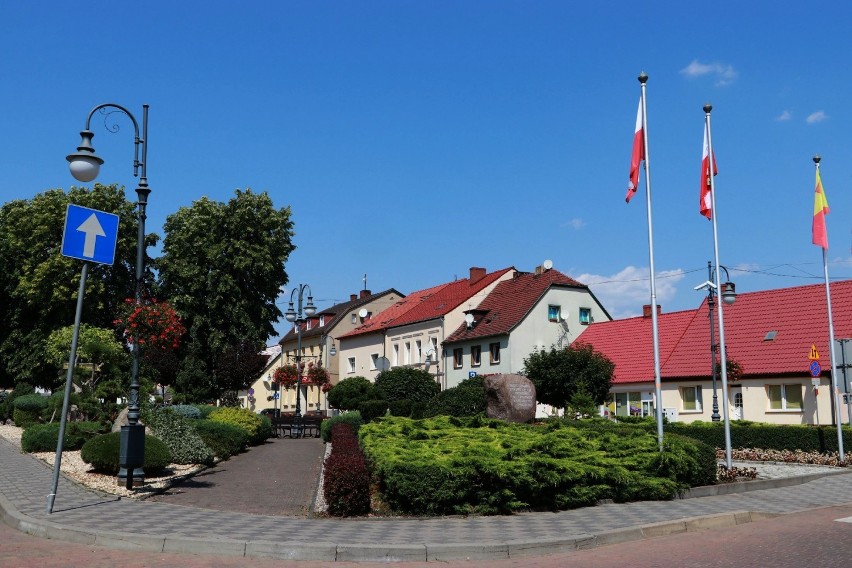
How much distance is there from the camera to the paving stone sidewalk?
9227 mm

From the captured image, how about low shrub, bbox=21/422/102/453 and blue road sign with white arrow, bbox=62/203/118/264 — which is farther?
low shrub, bbox=21/422/102/453

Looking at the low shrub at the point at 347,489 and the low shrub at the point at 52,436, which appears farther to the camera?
the low shrub at the point at 52,436

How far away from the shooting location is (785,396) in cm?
3522

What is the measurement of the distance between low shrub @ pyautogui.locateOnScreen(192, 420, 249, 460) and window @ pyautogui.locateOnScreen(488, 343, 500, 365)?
28837 millimetres

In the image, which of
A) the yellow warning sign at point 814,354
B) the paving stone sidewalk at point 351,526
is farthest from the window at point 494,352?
the paving stone sidewalk at point 351,526

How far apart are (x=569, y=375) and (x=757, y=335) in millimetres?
10126

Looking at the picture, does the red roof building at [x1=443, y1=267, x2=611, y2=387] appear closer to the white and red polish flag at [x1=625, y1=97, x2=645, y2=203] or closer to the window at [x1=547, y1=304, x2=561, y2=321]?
the window at [x1=547, y1=304, x2=561, y2=321]

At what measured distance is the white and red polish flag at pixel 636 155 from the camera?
1809 cm

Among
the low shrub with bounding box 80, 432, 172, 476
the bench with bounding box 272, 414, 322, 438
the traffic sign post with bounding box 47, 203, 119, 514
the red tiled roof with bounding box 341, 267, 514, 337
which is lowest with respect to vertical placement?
the low shrub with bounding box 80, 432, 172, 476

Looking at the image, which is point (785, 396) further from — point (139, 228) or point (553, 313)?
point (139, 228)

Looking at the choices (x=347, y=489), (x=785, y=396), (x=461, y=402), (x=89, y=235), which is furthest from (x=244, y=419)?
(x=785, y=396)

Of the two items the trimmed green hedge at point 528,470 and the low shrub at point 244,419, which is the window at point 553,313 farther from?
the trimmed green hedge at point 528,470

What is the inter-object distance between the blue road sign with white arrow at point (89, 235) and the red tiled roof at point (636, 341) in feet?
116

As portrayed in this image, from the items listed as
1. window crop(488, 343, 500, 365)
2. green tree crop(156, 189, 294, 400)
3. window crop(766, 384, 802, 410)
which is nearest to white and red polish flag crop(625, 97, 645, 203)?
window crop(766, 384, 802, 410)
